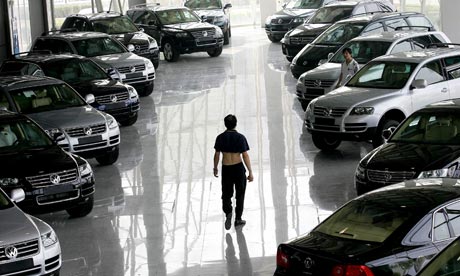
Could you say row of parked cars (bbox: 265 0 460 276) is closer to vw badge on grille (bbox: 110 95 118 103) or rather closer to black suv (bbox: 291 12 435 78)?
black suv (bbox: 291 12 435 78)

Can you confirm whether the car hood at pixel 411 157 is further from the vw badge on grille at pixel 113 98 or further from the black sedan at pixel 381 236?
the vw badge on grille at pixel 113 98

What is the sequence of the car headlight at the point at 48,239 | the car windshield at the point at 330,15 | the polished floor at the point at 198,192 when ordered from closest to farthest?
the car headlight at the point at 48,239 → the polished floor at the point at 198,192 → the car windshield at the point at 330,15

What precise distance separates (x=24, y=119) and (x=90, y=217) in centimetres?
182

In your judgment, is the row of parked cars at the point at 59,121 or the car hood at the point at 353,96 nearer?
the row of parked cars at the point at 59,121

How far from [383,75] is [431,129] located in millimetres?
4622

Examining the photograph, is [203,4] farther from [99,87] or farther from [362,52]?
[99,87]

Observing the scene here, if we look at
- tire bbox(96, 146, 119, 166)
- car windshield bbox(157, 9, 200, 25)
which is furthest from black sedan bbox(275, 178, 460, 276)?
→ car windshield bbox(157, 9, 200, 25)

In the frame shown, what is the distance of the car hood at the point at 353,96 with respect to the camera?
1973 centimetres

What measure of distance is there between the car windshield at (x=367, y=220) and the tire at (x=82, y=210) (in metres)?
6.01

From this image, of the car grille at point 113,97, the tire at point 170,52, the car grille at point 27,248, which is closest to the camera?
the car grille at point 27,248

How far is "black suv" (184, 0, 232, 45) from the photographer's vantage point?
127 feet

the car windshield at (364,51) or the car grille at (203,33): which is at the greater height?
the car windshield at (364,51)

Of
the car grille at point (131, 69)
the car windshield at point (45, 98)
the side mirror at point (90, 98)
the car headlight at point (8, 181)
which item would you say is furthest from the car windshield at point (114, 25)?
the car headlight at point (8, 181)

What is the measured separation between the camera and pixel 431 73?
2044cm
